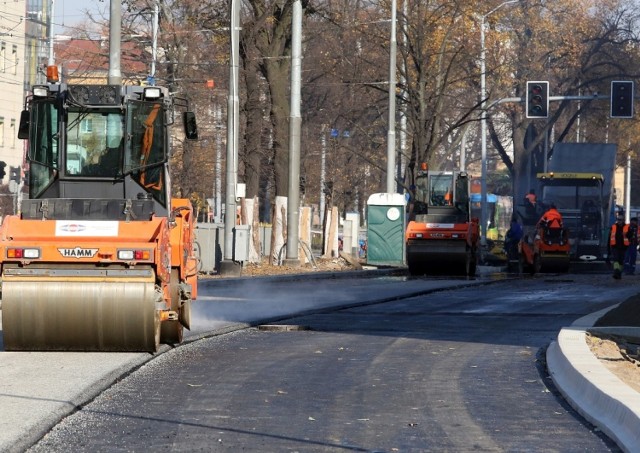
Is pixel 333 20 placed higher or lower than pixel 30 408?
higher

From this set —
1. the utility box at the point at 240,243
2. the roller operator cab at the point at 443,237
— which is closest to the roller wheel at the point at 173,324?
the utility box at the point at 240,243

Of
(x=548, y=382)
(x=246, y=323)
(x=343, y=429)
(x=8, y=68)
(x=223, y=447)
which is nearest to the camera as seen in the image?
(x=223, y=447)

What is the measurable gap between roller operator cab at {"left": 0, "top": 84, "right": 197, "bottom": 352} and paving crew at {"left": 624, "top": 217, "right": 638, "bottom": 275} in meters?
24.3

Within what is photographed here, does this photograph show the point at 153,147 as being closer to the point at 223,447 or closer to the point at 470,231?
the point at 223,447

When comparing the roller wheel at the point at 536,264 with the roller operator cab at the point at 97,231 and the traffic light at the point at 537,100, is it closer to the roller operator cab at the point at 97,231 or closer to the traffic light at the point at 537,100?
the traffic light at the point at 537,100

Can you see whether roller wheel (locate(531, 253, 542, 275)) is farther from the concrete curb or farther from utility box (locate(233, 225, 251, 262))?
the concrete curb

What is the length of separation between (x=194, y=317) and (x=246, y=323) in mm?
1279

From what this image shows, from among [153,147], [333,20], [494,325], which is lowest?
[494,325]

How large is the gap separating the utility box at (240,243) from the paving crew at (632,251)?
439 inches

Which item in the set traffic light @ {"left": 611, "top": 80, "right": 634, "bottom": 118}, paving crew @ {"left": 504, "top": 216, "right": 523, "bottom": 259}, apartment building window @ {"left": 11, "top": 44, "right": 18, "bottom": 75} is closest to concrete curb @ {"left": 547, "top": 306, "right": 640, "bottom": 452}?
traffic light @ {"left": 611, "top": 80, "right": 634, "bottom": 118}

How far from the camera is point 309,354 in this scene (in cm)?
1550

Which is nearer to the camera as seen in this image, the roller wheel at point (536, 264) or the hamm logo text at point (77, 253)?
the hamm logo text at point (77, 253)

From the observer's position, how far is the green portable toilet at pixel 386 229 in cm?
4106

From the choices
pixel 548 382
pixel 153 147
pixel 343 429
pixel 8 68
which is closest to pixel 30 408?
pixel 343 429
